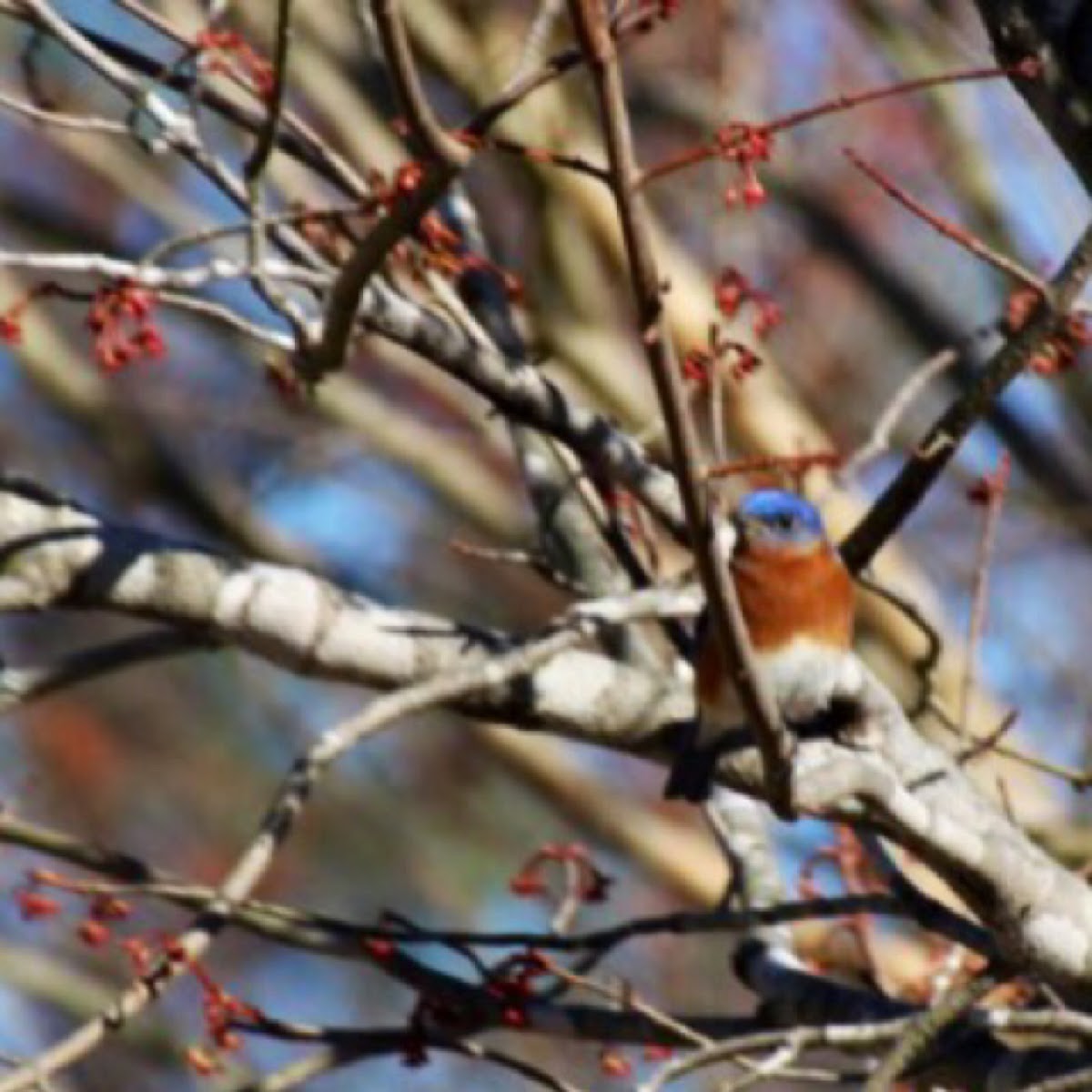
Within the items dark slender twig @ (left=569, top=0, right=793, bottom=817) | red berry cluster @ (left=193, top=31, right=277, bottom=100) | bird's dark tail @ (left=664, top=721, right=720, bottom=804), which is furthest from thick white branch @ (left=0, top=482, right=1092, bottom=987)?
red berry cluster @ (left=193, top=31, right=277, bottom=100)

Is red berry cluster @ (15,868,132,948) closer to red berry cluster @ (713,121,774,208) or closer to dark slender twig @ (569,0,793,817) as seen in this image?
dark slender twig @ (569,0,793,817)

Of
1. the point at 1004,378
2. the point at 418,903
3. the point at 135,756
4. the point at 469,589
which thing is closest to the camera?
the point at 1004,378

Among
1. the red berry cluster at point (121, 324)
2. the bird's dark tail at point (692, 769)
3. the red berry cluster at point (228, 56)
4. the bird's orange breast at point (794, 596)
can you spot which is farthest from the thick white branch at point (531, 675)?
the red berry cluster at point (228, 56)

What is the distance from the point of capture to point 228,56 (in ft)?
11.8

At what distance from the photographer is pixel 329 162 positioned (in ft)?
12.3

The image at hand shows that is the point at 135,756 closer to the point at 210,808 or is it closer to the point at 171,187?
the point at 210,808

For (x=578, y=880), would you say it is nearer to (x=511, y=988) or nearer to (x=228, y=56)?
(x=511, y=988)

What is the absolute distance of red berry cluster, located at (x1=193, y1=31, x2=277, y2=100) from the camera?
339 cm

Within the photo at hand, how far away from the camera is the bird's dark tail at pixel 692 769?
350 centimetres

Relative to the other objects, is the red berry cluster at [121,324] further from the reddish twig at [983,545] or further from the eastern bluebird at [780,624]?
the reddish twig at [983,545]

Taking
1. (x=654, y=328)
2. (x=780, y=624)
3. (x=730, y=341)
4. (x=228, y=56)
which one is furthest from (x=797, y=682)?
(x=654, y=328)

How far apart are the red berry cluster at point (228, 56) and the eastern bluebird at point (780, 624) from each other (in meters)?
0.85

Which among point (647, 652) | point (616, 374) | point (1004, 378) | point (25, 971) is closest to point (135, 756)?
point (25, 971)

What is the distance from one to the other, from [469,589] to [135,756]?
2.31m
